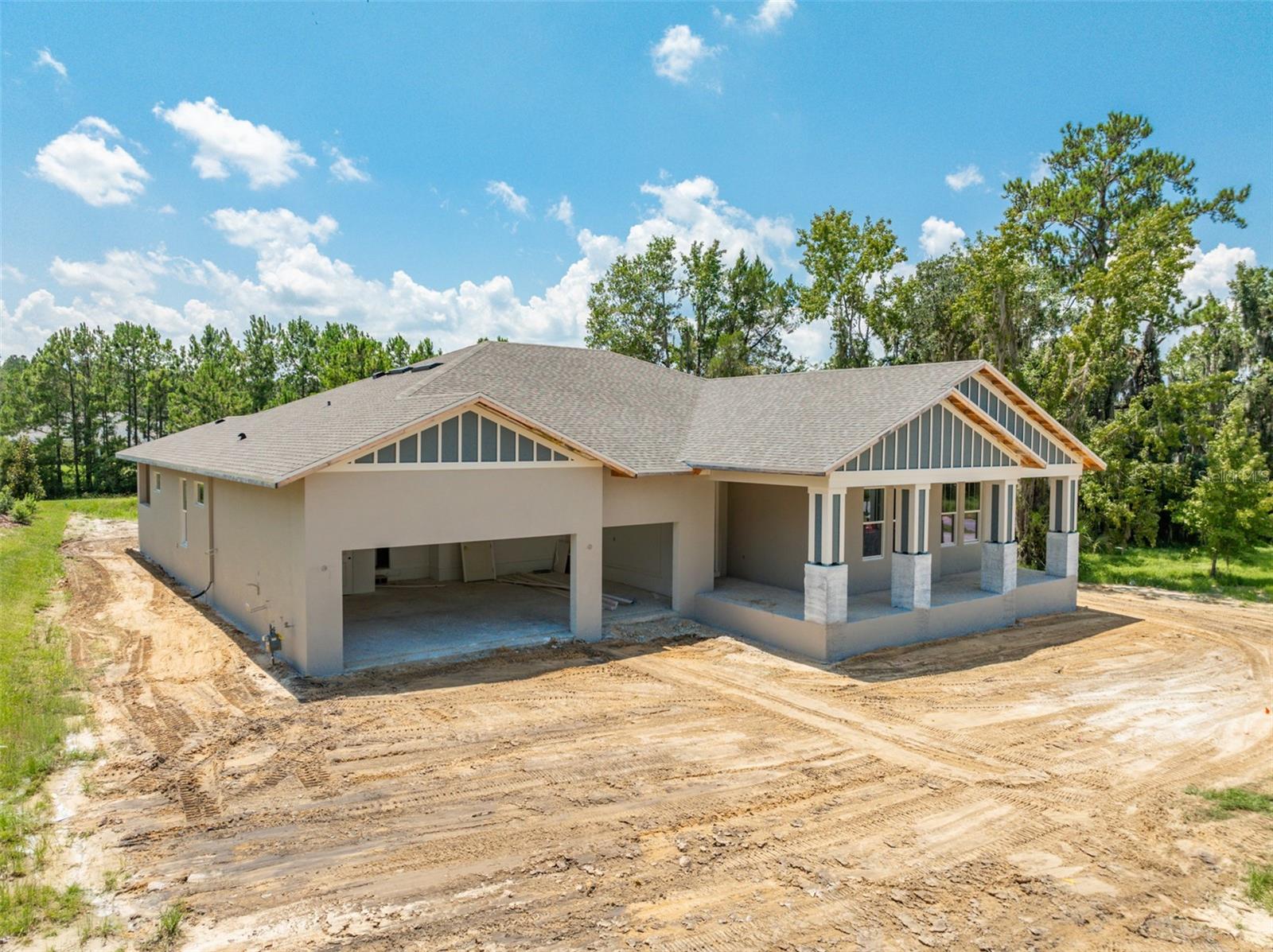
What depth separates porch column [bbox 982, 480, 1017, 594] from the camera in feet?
54.3

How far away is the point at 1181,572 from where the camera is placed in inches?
909

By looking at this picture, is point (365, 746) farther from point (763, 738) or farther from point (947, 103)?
point (947, 103)

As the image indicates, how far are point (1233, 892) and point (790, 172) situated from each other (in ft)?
91.7

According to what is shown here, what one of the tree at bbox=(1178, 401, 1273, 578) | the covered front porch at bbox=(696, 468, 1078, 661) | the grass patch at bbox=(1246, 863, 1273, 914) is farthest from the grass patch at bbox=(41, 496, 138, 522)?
the tree at bbox=(1178, 401, 1273, 578)

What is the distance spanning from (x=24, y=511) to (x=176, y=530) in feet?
49.3

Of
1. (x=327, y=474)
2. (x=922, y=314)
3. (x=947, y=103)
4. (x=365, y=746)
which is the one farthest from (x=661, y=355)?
(x=365, y=746)

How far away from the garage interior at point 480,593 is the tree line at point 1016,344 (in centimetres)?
1335

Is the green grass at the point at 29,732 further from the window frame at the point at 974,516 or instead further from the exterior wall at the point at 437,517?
the window frame at the point at 974,516

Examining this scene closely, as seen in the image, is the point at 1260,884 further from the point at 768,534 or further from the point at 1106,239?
the point at 1106,239

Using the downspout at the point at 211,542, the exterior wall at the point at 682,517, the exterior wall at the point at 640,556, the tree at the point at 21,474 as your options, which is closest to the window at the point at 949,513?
the exterior wall at the point at 682,517

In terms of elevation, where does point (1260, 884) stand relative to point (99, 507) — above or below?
below

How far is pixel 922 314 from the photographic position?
36.2m

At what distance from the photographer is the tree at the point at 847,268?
1363 inches

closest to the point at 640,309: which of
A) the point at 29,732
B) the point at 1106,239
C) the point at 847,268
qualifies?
the point at 847,268
